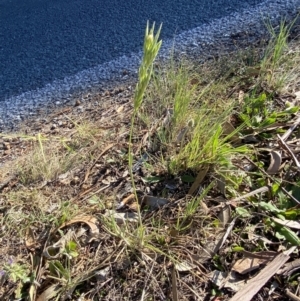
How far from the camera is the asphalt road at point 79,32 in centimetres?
316

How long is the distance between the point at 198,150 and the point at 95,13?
200 cm

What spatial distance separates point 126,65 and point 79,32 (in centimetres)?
55

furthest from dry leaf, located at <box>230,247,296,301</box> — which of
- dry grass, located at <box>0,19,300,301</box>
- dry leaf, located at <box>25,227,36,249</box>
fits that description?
dry leaf, located at <box>25,227,36,249</box>

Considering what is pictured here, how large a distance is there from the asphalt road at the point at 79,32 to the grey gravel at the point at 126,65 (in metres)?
0.07

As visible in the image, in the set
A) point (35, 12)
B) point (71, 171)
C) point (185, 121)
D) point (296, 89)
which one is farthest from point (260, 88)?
point (35, 12)

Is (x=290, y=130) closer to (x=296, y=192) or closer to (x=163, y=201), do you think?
(x=296, y=192)

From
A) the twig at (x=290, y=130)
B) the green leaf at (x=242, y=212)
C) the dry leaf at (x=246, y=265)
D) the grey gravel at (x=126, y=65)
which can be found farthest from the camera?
the grey gravel at (x=126, y=65)

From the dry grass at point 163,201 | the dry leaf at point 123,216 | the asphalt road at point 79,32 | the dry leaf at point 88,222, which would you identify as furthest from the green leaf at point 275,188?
the asphalt road at point 79,32

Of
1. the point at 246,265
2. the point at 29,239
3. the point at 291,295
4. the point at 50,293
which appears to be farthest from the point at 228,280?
the point at 29,239

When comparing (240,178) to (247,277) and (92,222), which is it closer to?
(247,277)

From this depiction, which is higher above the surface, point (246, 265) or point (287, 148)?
point (287, 148)

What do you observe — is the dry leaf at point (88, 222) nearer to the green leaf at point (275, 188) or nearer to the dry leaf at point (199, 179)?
the dry leaf at point (199, 179)

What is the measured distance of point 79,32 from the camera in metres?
3.36

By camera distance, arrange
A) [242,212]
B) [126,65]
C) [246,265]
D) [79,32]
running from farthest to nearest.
Result: [79,32], [126,65], [242,212], [246,265]
